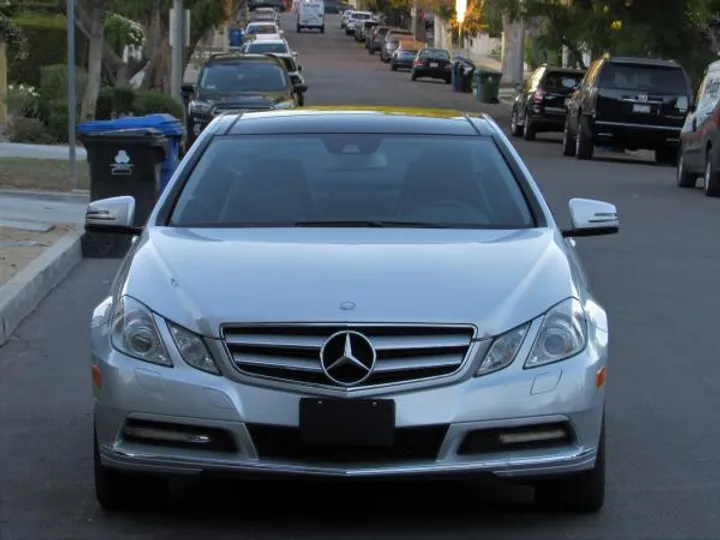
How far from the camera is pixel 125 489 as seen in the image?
20.6 feet

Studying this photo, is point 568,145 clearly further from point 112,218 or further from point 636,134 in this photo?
point 112,218

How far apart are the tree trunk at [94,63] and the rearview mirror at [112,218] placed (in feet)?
65.0

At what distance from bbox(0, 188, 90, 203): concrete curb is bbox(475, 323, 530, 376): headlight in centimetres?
1333

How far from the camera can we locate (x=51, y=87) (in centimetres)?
2953

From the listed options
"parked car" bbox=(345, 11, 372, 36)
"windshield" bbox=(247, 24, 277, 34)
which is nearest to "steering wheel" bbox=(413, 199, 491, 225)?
"windshield" bbox=(247, 24, 277, 34)

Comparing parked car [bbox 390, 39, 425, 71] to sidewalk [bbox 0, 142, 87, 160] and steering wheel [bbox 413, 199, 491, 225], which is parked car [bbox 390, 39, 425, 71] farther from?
steering wheel [bbox 413, 199, 491, 225]

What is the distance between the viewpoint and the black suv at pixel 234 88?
87.7 ft

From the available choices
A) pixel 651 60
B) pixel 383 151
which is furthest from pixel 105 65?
pixel 383 151

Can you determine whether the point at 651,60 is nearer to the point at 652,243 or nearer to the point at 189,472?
the point at 652,243

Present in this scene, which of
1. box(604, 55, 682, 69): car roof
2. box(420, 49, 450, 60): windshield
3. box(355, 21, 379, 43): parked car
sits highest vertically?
box(604, 55, 682, 69): car roof

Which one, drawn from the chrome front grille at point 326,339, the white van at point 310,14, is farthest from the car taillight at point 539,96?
the white van at point 310,14

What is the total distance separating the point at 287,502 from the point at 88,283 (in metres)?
7.13

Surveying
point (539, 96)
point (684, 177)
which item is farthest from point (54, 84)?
point (539, 96)

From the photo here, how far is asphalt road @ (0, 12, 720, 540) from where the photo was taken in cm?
627
